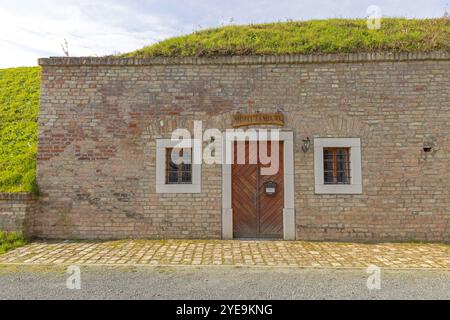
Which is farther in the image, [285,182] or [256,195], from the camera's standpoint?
[256,195]

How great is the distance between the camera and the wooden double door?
764 centimetres

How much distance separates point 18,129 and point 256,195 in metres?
7.77

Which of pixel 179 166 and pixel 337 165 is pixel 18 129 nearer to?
pixel 179 166

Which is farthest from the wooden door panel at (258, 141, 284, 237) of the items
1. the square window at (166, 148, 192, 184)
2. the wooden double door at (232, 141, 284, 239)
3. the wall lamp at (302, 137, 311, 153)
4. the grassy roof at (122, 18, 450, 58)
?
the grassy roof at (122, 18, 450, 58)

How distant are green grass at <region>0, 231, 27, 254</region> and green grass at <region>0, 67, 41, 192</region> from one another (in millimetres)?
1023

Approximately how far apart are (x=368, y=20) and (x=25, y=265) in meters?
11.4

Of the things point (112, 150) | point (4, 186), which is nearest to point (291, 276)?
point (112, 150)

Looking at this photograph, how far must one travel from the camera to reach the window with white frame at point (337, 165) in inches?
295

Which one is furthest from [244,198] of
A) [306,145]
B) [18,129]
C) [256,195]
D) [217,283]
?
[18,129]

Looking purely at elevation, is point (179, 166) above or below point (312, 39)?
below

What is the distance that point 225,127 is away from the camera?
7.73 m

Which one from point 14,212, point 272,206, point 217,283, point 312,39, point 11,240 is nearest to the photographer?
point 217,283

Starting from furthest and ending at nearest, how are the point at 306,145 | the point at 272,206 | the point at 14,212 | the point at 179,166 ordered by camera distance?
the point at 179,166
the point at 272,206
the point at 306,145
the point at 14,212

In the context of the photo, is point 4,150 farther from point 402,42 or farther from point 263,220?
point 402,42
